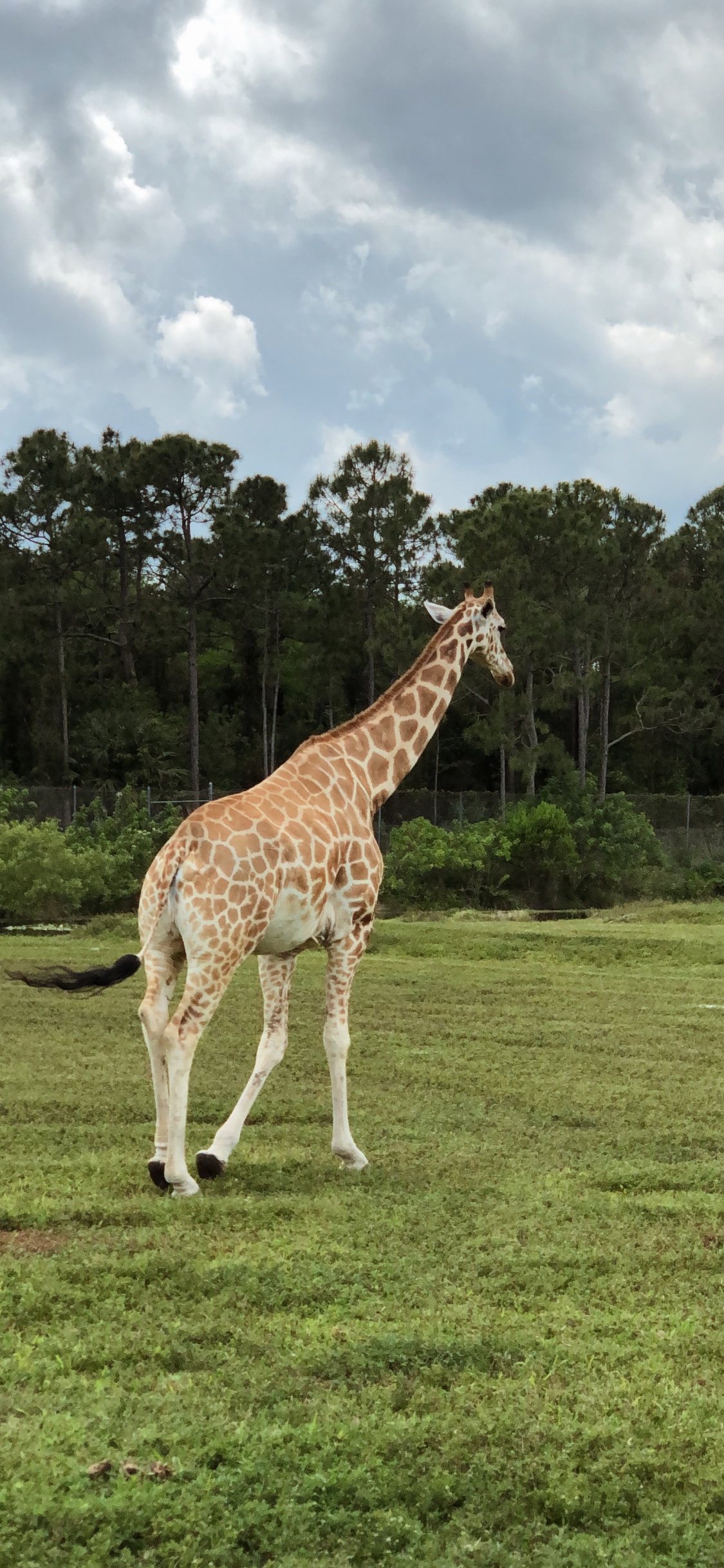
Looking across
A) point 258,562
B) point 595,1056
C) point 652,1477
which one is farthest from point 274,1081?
point 258,562

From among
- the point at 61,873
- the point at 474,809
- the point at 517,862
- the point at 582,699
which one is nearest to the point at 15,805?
the point at 61,873

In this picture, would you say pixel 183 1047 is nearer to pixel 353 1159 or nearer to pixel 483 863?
pixel 353 1159

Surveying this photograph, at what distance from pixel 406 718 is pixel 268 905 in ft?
7.15

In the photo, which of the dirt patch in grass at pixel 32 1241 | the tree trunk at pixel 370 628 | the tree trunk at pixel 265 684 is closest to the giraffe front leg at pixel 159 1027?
the dirt patch in grass at pixel 32 1241

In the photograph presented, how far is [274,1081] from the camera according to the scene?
895 centimetres

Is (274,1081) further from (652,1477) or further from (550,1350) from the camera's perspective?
(652,1477)

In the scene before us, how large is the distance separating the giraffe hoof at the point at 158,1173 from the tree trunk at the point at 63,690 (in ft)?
110

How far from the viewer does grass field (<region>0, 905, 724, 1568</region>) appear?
10.7 feet

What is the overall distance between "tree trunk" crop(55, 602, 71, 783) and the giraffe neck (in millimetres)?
31685

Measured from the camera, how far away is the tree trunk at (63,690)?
3878cm

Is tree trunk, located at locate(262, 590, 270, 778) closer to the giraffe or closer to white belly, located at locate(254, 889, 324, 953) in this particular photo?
the giraffe

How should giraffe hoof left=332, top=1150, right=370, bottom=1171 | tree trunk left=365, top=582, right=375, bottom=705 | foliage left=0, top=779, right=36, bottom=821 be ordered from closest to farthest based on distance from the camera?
giraffe hoof left=332, top=1150, right=370, bottom=1171, foliage left=0, top=779, right=36, bottom=821, tree trunk left=365, top=582, right=375, bottom=705

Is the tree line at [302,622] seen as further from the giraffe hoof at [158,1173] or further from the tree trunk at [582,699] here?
the giraffe hoof at [158,1173]

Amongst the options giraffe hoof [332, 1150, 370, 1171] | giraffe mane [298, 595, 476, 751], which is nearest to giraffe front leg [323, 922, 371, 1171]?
giraffe hoof [332, 1150, 370, 1171]
